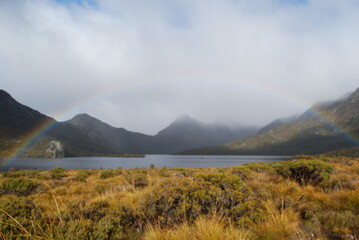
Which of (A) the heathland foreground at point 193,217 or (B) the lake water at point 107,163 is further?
(B) the lake water at point 107,163

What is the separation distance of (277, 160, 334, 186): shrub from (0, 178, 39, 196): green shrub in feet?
44.0

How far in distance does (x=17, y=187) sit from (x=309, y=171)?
14.6m

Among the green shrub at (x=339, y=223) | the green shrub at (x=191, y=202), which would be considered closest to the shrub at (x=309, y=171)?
the green shrub at (x=339, y=223)

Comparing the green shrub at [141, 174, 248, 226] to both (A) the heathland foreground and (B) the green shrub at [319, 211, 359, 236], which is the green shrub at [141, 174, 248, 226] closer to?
(A) the heathland foreground

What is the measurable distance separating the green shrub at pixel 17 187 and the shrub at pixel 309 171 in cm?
1340

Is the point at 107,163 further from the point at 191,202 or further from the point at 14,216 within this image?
the point at 191,202

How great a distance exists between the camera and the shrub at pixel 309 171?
9.98 metres

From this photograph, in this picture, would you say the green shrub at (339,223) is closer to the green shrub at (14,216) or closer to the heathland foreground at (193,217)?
the heathland foreground at (193,217)

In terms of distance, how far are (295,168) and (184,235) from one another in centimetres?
995

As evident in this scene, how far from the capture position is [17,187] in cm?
1044

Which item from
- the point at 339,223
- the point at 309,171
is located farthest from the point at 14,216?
the point at 309,171

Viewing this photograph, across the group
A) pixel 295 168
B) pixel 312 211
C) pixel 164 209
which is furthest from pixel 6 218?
pixel 295 168

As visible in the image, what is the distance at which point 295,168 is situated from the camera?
36.3 feet

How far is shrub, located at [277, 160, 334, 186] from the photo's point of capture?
9977 mm
